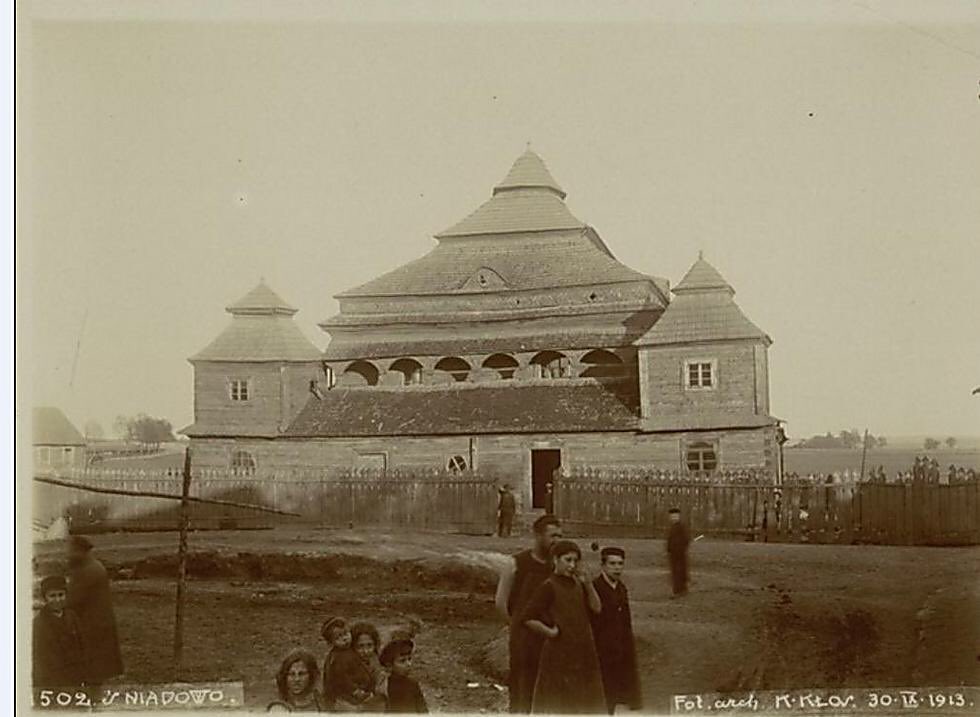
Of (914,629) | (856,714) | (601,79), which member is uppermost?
(601,79)

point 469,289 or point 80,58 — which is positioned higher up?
point 80,58

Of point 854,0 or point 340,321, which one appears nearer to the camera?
point 854,0

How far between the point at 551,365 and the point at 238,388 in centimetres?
198

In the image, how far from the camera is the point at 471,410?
733 cm

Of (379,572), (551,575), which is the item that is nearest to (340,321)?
(379,572)

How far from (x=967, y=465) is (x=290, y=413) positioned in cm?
415

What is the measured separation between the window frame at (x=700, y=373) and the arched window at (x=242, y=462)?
277 centimetres

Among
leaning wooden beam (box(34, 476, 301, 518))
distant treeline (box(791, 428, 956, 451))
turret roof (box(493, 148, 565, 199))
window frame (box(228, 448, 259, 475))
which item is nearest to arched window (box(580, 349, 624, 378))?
turret roof (box(493, 148, 565, 199))

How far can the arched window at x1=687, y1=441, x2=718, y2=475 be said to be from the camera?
7070 millimetres

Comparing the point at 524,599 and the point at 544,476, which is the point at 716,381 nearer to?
the point at 544,476

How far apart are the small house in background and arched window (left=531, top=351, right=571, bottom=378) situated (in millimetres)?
2852

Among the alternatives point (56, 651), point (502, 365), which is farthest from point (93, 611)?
point (502, 365)

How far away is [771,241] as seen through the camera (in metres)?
6.97

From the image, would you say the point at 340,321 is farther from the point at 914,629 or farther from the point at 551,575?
the point at 914,629
